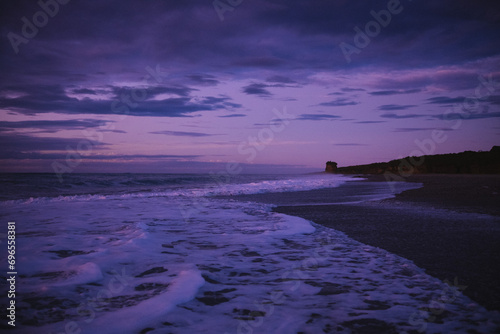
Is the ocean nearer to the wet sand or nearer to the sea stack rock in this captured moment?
the wet sand

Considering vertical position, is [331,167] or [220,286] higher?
[331,167]

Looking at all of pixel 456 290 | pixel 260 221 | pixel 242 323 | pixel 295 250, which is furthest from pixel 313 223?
pixel 242 323

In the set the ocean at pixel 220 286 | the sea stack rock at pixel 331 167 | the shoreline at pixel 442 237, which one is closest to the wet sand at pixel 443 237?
the shoreline at pixel 442 237

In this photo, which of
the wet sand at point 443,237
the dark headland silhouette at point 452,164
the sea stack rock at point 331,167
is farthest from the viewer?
the sea stack rock at point 331,167

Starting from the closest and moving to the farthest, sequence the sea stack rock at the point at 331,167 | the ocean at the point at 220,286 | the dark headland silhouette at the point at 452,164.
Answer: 1. the ocean at the point at 220,286
2. the dark headland silhouette at the point at 452,164
3. the sea stack rock at the point at 331,167

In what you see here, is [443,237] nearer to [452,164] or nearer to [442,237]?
[442,237]

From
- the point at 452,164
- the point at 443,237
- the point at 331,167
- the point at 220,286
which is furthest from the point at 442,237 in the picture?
the point at 331,167

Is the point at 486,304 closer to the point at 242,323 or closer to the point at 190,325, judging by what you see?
the point at 242,323

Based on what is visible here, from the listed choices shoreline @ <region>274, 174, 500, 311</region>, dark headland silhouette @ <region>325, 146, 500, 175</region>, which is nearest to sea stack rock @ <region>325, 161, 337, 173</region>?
dark headland silhouette @ <region>325, 146, 500, 175</region>

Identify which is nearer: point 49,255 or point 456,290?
point 456,290

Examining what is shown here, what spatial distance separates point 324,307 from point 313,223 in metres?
4.66

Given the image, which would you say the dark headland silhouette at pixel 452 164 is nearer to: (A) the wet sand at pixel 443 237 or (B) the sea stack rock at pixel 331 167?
(B) the sea stack rock at pixel 331 167

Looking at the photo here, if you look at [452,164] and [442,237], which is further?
[452,164]

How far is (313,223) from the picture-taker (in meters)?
7.39
